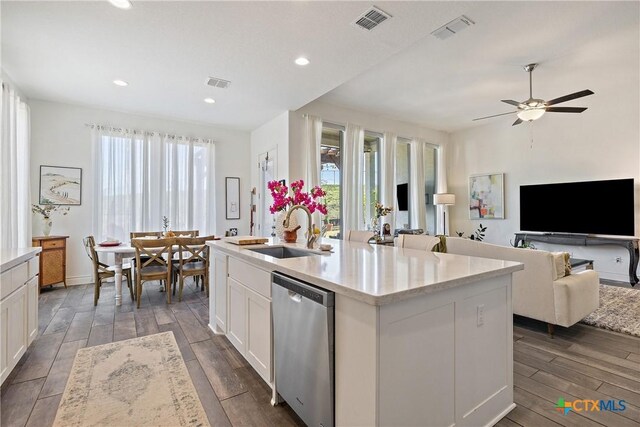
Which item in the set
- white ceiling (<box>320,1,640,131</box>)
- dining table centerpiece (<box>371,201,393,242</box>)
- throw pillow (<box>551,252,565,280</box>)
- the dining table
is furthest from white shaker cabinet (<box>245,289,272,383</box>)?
dining table centerpiece (<box>371,201,393,242</box>)

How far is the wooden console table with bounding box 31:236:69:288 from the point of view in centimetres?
448

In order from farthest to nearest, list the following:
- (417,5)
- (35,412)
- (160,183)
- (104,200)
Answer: (160,183)
(104,200)
(417,5)
(35,412)

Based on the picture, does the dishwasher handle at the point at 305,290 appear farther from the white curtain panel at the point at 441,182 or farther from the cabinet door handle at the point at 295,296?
the white curtain panel at the point at 441,182

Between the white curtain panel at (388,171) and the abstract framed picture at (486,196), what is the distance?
211 cm

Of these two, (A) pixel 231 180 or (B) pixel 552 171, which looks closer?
(B) pixel 552 171

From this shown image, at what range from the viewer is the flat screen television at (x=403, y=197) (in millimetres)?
7234

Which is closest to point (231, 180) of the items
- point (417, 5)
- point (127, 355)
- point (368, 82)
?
point (368, 82)

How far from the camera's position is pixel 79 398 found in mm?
1994

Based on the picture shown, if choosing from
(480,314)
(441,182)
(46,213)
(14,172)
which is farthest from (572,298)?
(46,213)

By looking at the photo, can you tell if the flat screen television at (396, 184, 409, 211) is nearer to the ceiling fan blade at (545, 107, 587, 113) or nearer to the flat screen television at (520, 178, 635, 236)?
the flat screen television at (520, 178, 635, 236)

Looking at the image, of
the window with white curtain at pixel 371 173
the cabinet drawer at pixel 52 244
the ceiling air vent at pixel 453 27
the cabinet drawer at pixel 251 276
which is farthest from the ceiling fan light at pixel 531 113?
the cabinet drawer at pixel 52 244

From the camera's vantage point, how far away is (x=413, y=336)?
1.35 meters

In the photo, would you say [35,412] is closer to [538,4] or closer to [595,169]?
[538,4]

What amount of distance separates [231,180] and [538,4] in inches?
216
